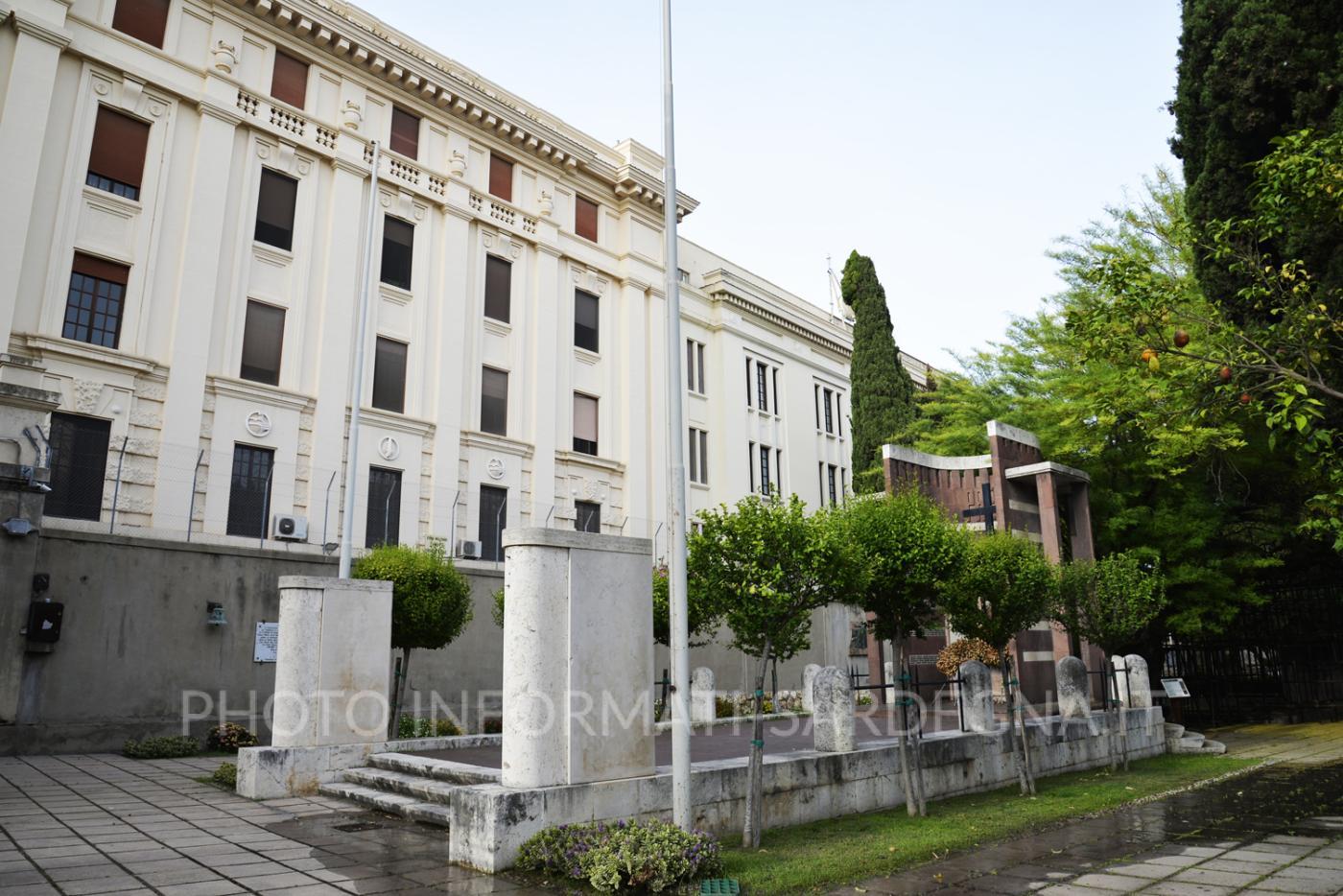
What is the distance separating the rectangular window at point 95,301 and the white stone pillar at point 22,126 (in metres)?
0.76

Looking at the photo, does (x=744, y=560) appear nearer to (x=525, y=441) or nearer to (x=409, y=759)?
(x=409, y=759)

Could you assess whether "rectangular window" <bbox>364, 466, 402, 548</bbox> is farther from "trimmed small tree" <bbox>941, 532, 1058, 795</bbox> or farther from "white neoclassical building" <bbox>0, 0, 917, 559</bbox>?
"trimmed small tree" <bbox>941, 532, 1058, 795</bbox>

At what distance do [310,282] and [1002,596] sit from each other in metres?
17.9

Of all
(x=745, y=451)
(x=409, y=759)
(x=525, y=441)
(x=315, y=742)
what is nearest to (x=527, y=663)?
(x=409, y=759)

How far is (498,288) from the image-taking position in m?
26.5

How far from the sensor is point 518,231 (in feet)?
88.4

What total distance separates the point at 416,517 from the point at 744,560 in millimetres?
15646

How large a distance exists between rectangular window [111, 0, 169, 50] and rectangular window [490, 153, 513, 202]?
9082 mm

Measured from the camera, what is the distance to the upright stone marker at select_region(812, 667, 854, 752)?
1095cm

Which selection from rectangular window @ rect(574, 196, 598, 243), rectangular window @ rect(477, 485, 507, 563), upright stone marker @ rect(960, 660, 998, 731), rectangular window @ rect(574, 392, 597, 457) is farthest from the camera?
rectangular window @ rect(574, 196, 598, 243)

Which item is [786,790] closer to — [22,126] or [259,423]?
[259,423]

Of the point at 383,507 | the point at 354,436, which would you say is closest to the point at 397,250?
the point at 383,507

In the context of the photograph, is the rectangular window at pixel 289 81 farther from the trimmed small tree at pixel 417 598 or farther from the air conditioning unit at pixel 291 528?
the trimmed small tree at pixel 417 598

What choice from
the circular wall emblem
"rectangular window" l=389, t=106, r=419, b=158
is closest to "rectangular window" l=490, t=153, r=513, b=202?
"rectangular window" l=389, t=106, r=419, b=158
